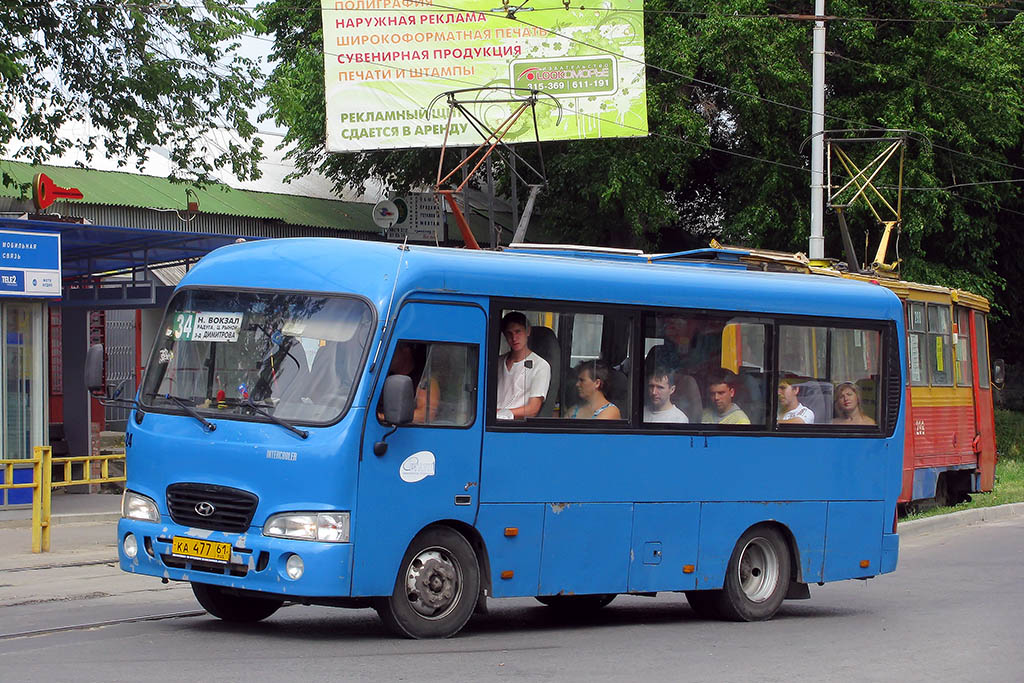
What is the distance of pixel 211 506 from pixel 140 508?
655mm

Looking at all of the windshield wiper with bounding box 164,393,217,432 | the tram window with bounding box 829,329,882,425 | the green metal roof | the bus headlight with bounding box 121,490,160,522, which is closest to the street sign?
the green metal roof

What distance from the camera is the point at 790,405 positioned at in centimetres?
1197

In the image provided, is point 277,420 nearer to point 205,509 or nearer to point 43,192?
point 205,509

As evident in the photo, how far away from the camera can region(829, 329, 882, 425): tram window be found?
1240 centimetres

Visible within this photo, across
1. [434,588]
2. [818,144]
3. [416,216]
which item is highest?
[818,144]

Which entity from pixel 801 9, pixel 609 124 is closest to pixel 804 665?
pixel 609 124

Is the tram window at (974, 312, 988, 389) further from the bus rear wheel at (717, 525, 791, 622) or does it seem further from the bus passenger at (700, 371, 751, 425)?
the bus passenger at (700, 371, 751, 425)

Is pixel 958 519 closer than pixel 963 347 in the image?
Yes

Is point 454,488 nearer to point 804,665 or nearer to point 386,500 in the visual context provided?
point 386,500

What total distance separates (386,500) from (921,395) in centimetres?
1249

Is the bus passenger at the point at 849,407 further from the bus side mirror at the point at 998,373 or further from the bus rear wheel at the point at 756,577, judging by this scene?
the bus side mirror at the point at 998,373

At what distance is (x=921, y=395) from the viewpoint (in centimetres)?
2008

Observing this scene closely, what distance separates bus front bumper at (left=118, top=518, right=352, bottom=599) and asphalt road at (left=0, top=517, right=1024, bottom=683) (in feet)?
1.27

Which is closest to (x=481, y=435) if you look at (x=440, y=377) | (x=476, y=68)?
(x=440, y=377)
